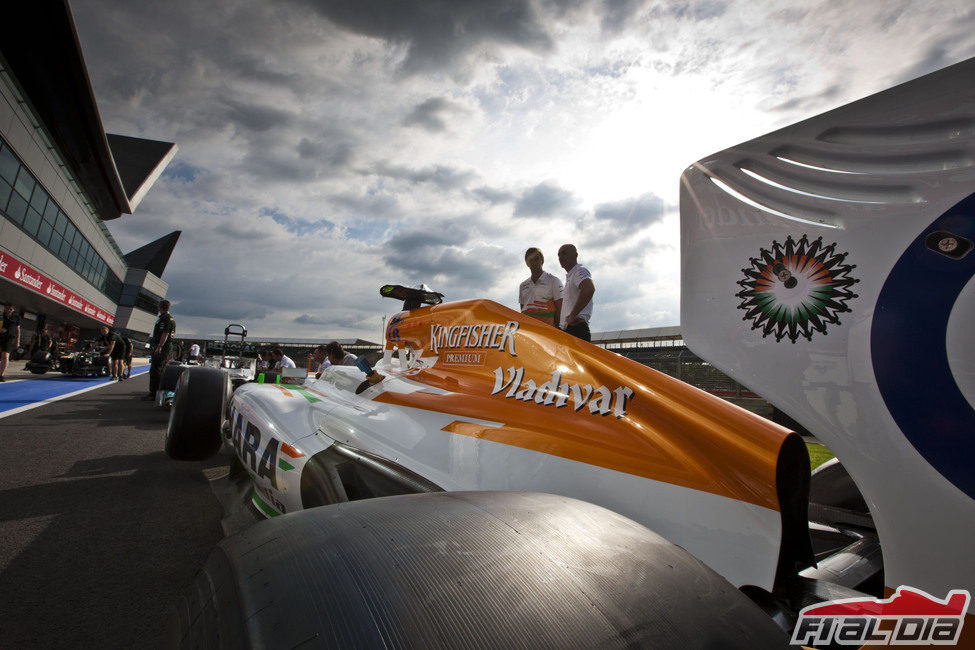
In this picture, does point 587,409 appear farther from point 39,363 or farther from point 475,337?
point 39,363

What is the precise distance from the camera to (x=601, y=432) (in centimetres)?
113

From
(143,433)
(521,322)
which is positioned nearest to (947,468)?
(521,322)

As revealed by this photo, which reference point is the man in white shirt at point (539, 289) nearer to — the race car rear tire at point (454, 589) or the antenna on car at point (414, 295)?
the antenna on car at point (414, 295)

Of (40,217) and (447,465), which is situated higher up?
(40,217)

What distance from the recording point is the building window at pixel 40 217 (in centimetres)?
1656

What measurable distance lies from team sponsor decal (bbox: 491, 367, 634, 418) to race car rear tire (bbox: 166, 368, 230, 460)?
7.73ft

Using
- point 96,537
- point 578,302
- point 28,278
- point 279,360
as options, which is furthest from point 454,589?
point 28,278

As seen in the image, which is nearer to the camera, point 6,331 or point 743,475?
point 743,475

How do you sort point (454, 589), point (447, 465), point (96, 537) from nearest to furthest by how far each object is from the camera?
point (454, 589) < point (447, 465) < point (96, 537)

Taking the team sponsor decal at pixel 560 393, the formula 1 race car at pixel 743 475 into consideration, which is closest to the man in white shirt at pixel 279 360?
the team sponsor decal at pixel 560 393

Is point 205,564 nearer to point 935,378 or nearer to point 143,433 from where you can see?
point 935,378

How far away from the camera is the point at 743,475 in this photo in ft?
2.98

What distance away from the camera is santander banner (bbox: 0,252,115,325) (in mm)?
17172

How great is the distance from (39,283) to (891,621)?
29558mm
